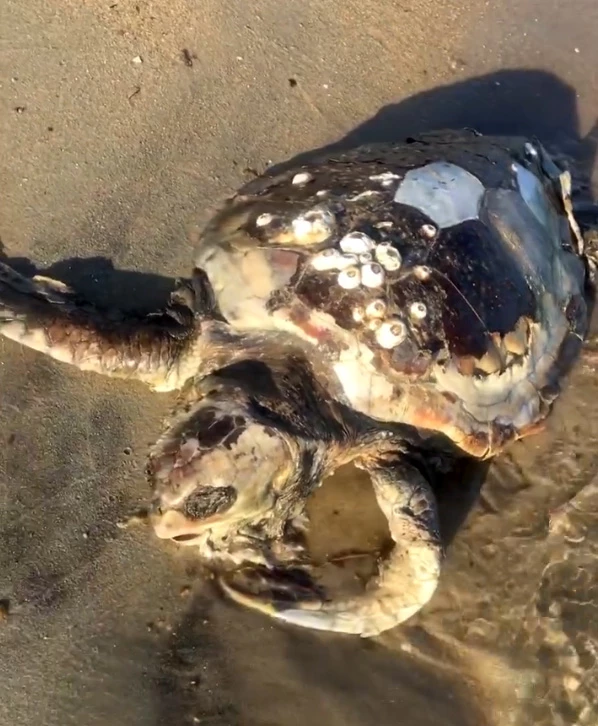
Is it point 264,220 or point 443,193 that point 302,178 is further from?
point 443,193

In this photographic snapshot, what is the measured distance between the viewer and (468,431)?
3.76 m

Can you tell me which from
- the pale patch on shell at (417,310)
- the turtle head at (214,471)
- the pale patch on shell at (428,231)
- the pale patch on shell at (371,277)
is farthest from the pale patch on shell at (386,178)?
the turtle head at (214,471)

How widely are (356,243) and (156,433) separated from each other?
131 cm

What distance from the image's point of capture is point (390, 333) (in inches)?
137

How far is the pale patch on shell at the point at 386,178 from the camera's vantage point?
3.77 m

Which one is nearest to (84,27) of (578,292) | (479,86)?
(479,86)

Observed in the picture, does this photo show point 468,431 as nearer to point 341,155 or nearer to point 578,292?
point 578,292

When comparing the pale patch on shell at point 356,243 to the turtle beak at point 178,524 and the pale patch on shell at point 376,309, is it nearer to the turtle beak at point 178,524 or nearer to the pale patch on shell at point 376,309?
the pale patch on shell at point 376,309

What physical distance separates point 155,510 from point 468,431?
160 centimetres

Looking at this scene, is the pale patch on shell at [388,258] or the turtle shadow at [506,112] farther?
the turtle shadow at [506,112]

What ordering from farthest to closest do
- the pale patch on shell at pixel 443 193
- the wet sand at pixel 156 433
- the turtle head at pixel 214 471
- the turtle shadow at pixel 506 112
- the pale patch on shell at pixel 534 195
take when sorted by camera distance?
the turtle shadow at pixel 506 112
the pale patch on shell at pixel 534 195
the pale patch on shell at pixel 443 193
the wet sand at pixel 156 433
the turtle head at pixel 214 471

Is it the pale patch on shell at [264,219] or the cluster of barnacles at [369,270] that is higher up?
the pale patch on shell at [264,219]

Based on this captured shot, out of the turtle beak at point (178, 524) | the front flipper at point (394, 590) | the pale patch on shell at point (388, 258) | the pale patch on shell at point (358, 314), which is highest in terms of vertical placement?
the pale patch on shell at point (388, 258)

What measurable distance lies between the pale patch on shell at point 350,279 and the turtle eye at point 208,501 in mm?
1077
